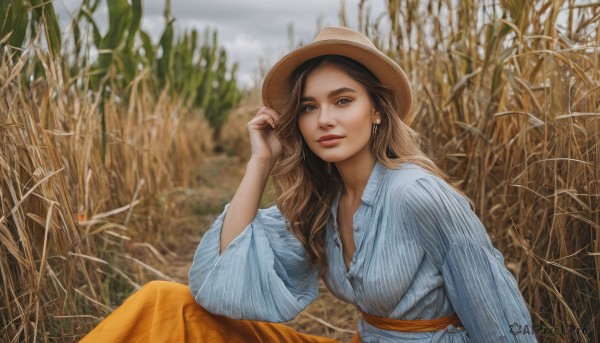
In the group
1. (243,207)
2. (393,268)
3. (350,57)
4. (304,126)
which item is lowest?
(393,268)

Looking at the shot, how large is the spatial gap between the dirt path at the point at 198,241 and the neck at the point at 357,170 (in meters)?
0.71

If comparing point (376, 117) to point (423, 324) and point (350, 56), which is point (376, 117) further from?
point (423, 324)

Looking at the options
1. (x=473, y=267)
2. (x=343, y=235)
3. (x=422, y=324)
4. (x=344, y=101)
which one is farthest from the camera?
(x=343, y=235)

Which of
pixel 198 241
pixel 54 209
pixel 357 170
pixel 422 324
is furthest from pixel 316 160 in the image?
pixel 198 241

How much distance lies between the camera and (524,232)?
2.16 meters

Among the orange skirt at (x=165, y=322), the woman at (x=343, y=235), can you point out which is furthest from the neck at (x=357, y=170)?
the orange skirt at (x=165, y=322)

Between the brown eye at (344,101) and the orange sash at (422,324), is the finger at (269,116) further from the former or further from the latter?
the orange sash at (422,324)

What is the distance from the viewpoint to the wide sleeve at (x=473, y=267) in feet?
5.11

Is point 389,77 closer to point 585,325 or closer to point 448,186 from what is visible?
point 448,186

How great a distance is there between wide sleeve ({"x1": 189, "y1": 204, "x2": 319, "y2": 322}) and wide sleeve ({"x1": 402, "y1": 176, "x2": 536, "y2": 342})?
0.44 m

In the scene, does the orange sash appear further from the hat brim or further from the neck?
the hat brim

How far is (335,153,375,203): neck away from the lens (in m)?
1.84

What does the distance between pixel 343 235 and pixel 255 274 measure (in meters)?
0.28

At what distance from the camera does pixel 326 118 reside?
173 centimetres
